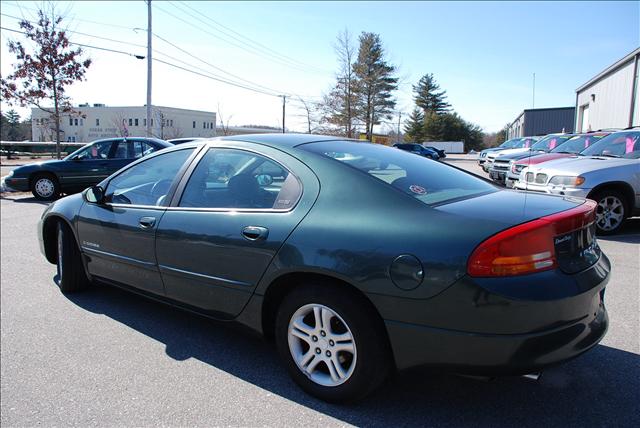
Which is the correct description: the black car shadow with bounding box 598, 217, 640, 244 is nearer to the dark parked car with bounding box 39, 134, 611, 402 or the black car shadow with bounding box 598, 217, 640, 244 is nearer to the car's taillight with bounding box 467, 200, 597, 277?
the dark parked car with bounding box 39, 134, 611, 402

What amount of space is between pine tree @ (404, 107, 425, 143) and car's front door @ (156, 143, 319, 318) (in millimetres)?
69949

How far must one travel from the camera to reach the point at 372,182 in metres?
2.56

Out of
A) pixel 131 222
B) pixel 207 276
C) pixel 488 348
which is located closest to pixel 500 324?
pixel 488 348

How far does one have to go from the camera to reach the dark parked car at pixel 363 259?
2092mm

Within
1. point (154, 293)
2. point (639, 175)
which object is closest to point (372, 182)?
point (154, 293)

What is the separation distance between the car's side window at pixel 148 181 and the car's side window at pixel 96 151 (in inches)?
371

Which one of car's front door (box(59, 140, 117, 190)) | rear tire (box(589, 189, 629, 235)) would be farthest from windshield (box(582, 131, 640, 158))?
car's front door (box(59, 140, 117, 190))

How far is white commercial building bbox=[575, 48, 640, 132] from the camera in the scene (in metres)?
21.4

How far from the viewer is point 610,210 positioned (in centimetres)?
706

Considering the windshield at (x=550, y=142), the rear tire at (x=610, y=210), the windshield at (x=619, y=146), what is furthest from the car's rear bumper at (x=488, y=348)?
the windshield at (x=550, y=142)

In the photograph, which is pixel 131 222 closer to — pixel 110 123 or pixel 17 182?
pixel 17 182

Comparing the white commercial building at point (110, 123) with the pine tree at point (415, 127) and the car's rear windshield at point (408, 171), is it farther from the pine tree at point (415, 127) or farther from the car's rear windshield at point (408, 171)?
the car's rear windshield at point (408, 171)

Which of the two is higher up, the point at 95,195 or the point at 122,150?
the point at 122,150

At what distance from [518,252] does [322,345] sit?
3.77ft
